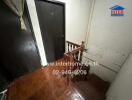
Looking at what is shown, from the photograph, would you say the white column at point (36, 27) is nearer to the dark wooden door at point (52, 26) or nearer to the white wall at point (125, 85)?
the dark wooden door at point (52, 26)

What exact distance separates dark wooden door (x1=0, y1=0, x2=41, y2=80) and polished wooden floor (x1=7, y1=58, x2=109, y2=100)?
27 centimetres

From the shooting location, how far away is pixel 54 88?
1748 mm

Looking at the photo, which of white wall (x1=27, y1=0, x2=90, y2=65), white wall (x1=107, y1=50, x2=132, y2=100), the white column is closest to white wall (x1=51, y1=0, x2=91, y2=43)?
white wall (x1=27, y1=0, x2=90, y2=65)

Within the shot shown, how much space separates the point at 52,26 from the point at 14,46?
114 cm

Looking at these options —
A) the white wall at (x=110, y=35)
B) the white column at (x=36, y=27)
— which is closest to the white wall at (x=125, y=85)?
the white wall at (x=110, y=35)

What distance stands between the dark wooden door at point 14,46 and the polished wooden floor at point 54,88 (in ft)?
0.87

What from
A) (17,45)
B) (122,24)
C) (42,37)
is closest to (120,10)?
(122,24)

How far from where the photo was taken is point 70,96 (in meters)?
1.59

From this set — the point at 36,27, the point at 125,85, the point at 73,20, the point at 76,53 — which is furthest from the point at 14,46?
the point at 125,85

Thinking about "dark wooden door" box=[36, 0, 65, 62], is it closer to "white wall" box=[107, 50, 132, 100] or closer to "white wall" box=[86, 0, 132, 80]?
"white wall" box=[86, 0, 132, 80]

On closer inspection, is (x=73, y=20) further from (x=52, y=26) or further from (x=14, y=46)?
(x=14, y=46)

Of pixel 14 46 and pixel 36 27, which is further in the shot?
pixel 36 27

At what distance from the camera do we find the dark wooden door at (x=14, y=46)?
153cm

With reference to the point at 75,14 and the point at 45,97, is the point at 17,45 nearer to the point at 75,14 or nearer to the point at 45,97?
the point at 45,97
